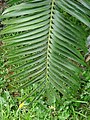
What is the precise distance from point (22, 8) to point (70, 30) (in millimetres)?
254

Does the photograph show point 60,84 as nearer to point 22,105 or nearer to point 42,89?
point 42,89

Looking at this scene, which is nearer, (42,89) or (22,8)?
(22,8)

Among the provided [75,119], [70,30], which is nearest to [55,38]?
[70,30]

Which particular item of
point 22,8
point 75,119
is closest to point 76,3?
point 22,8

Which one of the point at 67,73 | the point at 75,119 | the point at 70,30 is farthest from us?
the point at 75,119

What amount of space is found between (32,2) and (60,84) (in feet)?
1.41

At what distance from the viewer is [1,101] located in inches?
104

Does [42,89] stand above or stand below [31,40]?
below

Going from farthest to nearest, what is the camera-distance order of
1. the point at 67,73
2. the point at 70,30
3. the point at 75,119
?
the point at 75,119
the point at 67,73
the point at 70,30

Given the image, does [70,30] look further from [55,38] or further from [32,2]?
[32,2]

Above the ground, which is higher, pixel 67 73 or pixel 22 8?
pixel 22 8

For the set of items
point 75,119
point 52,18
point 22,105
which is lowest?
point 75,119

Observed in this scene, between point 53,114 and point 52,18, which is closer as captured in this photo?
point 52,18

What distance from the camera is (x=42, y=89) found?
1737 millimetres
